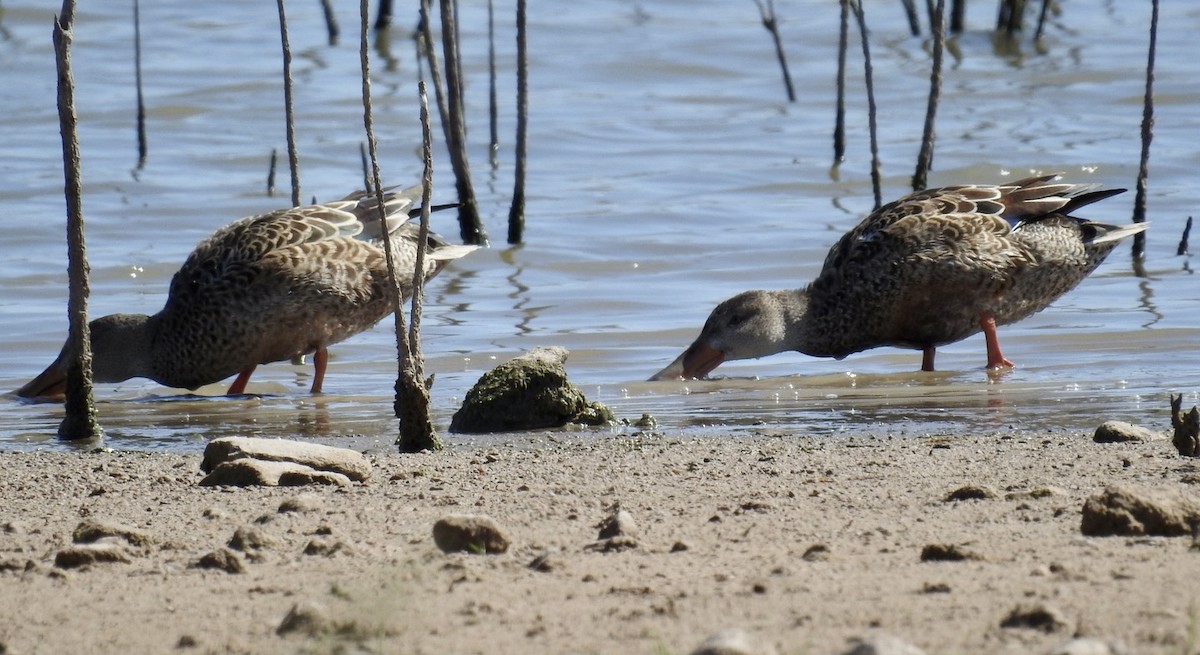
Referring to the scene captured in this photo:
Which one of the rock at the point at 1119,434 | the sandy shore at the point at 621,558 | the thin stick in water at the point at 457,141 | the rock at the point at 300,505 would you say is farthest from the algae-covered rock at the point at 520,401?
the thin stick in water at the point at 457,141

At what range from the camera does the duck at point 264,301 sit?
9.14 metres

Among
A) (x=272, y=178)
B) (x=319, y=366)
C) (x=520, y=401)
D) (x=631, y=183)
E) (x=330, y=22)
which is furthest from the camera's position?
(x=330, y=22)

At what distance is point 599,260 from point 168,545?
346 inches

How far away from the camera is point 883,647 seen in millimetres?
3100

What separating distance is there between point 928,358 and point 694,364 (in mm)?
1377

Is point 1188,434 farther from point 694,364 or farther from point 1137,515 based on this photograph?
point 694,364

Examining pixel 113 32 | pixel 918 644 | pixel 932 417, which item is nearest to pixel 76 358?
pixel 932 417

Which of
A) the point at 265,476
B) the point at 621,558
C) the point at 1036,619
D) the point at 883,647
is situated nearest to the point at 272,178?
the point at 265,476

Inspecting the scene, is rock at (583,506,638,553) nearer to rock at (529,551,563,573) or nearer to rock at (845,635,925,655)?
rock at (529,551,563,573)

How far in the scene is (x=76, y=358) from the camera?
6.43m

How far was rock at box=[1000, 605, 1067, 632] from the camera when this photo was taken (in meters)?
3.39

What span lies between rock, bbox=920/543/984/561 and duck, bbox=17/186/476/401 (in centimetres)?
548

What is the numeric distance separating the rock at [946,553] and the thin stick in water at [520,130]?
328 inches

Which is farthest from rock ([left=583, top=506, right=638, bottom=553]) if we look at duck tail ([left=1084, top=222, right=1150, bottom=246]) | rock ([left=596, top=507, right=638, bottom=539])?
duck tail ([left=1084, top=222, right=1150, bottom=246])
